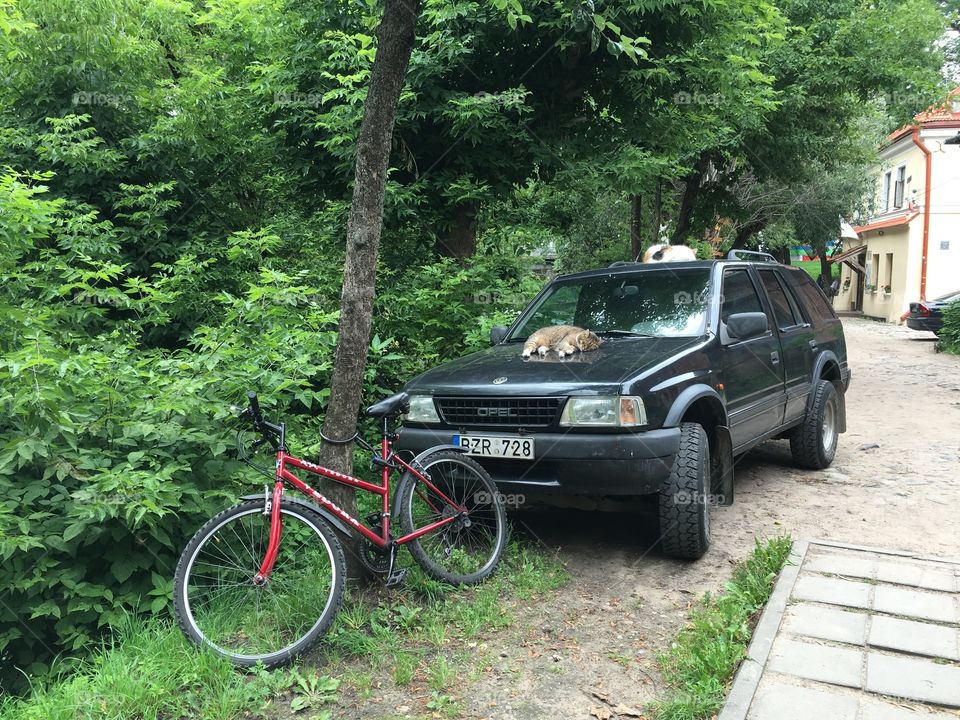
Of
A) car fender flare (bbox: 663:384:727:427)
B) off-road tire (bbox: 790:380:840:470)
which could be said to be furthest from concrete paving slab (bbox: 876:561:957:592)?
off-road tire (bbox: 790:380:840:470)

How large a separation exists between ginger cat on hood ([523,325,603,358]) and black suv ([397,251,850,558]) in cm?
7

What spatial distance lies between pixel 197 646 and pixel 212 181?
8.55m

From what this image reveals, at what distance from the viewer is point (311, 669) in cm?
327

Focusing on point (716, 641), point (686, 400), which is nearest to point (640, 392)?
point (686, 400)

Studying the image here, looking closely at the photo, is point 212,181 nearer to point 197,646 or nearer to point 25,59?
point 25,59

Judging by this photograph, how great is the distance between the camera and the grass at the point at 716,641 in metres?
2.99

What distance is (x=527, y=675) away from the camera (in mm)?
3293

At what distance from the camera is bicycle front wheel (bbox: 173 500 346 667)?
3223mm

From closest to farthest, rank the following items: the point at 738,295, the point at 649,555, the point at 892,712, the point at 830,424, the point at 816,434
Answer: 1. the point at 892,712
2. the point at 649,555
3. the point at 738,295
4. the point at 816,434
5. the point at 830,424

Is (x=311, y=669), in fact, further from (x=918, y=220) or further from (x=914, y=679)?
(x=918, y=220)

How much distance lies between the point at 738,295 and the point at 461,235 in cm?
419

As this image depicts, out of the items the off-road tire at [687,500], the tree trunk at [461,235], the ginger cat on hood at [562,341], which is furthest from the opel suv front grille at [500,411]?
the tree trunk at [461,235]

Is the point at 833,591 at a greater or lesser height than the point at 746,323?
lesser

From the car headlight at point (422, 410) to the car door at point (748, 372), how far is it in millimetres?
1890
